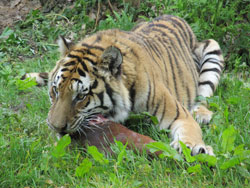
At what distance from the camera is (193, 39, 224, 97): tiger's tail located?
5.34 metres

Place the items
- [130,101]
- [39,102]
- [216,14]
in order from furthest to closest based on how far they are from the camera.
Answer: [216,14] → [39,102] → [130,101]

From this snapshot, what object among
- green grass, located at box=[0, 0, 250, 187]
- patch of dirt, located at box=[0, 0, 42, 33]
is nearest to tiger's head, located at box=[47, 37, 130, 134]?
green grass, located at box=[0, 0, 250, 187]

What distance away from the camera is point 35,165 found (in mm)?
3385

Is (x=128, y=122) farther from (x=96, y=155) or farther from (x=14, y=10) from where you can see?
(x=14, y=10)

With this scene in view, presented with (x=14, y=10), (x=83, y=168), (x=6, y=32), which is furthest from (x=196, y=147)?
(x=14, y=10)

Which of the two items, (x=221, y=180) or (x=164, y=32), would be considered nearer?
(x=221, y=180)

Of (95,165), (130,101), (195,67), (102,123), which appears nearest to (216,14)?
(195,67)

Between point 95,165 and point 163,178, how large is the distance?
1.98 feet

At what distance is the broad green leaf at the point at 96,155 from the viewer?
3250 mm

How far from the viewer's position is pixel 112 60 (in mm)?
3646

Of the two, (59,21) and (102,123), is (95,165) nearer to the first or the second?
(102,123)

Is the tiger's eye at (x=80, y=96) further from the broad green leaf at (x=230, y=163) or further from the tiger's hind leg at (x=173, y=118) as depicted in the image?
the broad green leaf at (x=230, y=163)

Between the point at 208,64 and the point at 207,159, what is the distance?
9.14 ft

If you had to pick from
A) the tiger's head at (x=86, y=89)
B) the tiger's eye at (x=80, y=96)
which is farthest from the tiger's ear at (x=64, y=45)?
the tiger's eye at (x=80, y=96)
